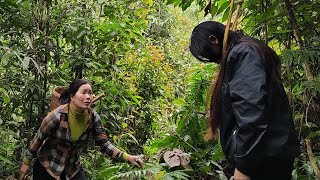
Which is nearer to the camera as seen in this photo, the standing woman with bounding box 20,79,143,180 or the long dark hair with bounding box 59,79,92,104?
the standing woman with bounding box 20,79,143,180

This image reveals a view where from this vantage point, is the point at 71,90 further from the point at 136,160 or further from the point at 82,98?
the point at 136,160

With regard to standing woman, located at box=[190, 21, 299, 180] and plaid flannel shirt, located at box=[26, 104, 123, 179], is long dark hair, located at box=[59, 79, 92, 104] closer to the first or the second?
plaid flannel shirt, located at box=[26, 104, 123, 179]

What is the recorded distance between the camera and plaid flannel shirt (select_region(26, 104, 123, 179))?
3.46 meters

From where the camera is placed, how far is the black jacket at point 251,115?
5.78ft

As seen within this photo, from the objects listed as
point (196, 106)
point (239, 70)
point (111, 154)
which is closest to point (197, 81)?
point (196, 106)

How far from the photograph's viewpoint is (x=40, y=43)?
3996 millimetres

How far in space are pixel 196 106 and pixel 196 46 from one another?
2.25 metres

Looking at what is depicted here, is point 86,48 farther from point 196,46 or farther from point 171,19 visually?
point 171,19

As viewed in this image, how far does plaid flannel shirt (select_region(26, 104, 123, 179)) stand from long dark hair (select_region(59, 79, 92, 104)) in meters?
0.11

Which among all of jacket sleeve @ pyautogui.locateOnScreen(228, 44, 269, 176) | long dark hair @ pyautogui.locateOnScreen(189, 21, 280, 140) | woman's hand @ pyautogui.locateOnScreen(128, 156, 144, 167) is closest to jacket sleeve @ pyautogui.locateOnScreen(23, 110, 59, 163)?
woman's hand @ pyautogui.locateOnScreen(128, 156, 144, 167)

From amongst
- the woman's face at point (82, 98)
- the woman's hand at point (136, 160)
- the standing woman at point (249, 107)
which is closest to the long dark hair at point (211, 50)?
the standing woman at point (249, 107)

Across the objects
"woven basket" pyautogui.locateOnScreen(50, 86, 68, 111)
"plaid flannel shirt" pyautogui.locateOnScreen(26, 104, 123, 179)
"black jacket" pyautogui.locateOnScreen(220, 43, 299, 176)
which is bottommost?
"plaid flannel shirt" pyautogui.locateOnScreen(26, 104, 123, 179)

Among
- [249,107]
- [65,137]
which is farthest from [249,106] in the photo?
[65,137]

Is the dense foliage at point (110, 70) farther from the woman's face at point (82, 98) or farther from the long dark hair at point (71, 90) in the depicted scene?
the woman's face at point (82, 98)
